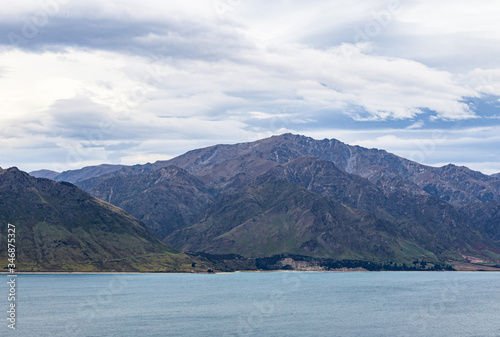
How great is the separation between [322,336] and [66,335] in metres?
87.5

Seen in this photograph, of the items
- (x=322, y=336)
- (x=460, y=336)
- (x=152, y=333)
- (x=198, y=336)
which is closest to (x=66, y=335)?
(x=152, y=333)

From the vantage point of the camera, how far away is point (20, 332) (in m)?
192

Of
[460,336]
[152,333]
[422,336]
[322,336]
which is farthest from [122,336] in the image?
[460,336]

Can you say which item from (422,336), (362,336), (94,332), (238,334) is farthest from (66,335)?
(422,336)

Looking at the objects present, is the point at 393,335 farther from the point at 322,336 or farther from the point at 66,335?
the point at 66,335

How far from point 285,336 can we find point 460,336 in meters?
62.1

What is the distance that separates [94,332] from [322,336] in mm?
79961

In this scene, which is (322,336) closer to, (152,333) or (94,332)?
Answer: (152,333)

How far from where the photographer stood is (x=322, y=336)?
7766 inches

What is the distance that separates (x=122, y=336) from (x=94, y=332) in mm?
13037

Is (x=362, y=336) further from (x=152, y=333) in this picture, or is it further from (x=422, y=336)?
(x=152, y=333)

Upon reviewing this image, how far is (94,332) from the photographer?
19700cm

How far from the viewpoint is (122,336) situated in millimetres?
190500

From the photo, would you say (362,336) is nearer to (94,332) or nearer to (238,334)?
(238,334)
